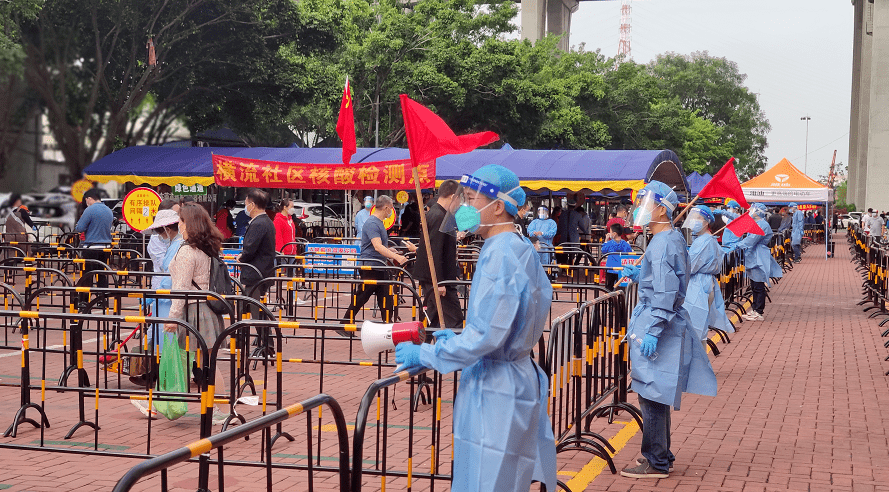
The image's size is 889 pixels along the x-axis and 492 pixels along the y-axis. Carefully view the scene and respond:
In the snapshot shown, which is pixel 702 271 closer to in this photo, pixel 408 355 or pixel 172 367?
pixel 172 367

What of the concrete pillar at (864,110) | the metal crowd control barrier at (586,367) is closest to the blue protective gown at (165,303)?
the metal crowd control barrier at (586,367)

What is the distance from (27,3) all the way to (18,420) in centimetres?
649

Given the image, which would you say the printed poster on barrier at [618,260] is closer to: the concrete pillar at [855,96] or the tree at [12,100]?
the tree at [12,100]

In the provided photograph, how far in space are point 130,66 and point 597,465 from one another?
5.75m

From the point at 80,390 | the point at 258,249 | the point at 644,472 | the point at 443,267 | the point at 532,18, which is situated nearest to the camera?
the point at 644,472

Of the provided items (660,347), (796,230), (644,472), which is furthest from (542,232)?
(796,230)

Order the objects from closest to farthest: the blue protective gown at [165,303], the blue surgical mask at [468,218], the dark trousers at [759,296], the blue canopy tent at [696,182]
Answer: the blue surgical mask at [468,218], the blue protective gown at [165,303], the dark trousers at [759,296], the blue canopy tent at [696,182]

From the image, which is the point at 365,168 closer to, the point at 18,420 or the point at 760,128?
the point at 18,420

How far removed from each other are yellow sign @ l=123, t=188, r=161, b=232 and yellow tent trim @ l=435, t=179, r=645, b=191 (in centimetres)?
1113

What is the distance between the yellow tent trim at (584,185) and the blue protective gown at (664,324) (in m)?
17.3

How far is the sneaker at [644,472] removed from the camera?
6.21 m

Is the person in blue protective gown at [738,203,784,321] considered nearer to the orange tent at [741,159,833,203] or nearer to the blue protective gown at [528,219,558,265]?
the blue protective gown at [528,219,558,265]

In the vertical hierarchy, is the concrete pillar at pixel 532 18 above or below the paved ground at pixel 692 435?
above

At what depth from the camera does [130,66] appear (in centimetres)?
122
